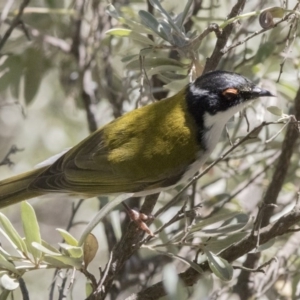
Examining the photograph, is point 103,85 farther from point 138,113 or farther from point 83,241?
point 83,241

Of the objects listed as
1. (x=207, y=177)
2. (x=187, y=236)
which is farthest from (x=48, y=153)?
(x=187, y=236)

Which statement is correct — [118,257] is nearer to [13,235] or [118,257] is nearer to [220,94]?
[13,235]

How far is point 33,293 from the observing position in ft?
12.1

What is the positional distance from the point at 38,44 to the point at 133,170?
3.35 ft

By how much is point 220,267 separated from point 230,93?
0.87 meters

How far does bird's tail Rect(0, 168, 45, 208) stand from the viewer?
2604 mm

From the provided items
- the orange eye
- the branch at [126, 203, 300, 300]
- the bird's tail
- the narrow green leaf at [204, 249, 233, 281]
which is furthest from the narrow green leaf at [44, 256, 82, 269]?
the orange eye

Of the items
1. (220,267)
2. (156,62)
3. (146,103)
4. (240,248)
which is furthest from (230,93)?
(220,267)

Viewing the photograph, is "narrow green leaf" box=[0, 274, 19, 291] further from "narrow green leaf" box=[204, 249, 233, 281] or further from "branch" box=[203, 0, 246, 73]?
"branch" box=[203, 0, 246, 73]

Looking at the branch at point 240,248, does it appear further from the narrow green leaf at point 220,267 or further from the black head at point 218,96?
the black head at point 218,96

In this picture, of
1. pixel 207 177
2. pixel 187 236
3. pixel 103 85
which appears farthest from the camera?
pixel 207 177

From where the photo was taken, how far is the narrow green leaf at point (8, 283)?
1726 millimetres

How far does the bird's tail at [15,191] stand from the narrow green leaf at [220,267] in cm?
100

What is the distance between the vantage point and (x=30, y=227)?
1.80 m
